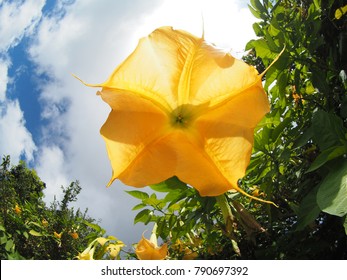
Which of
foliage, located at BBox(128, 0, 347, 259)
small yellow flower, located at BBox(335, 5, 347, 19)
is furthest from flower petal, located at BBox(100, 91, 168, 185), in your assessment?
small yellow flower, located at BBox(335, 5, 347, 19)

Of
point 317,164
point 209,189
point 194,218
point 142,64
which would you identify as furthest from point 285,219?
point 142,64

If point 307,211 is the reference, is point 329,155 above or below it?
above

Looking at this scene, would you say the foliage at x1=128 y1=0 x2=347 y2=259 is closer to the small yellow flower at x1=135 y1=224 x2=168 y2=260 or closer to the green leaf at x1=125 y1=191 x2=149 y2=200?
the green leaf at x1=125 y1=191 x2=149 y2=200

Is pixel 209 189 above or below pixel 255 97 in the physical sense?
below

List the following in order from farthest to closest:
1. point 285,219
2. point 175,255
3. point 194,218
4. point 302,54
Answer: point 175,255
point 285,219
point 302,54
point 194,218

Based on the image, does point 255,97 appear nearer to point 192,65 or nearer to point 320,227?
point 192,65

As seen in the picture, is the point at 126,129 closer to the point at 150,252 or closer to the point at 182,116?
the point at 182,116

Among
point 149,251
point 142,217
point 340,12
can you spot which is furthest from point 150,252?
point 340,12
